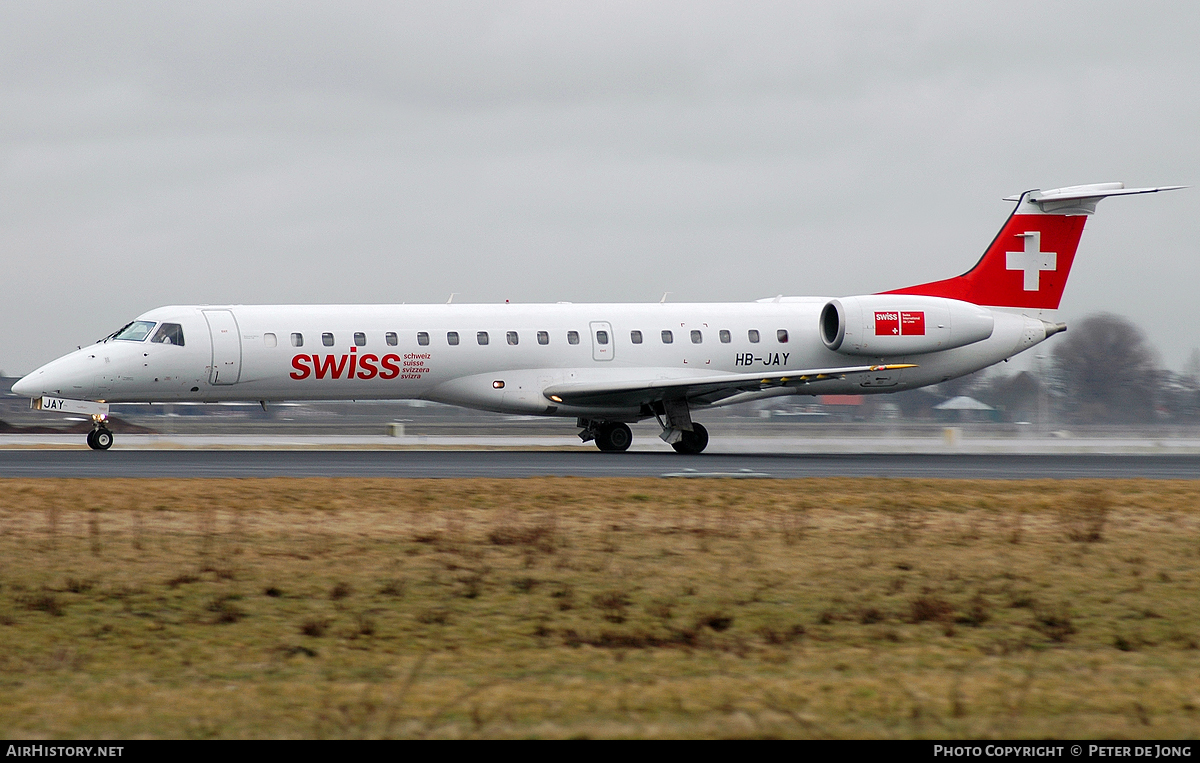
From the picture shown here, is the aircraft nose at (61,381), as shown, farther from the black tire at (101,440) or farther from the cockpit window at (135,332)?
the black tire at (101,440)

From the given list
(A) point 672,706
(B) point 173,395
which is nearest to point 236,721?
(A) point 672,706

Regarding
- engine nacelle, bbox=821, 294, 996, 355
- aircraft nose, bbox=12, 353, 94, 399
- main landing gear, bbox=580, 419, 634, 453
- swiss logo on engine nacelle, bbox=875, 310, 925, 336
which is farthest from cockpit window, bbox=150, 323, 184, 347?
swiss logo on engine nacelle, bbox=875, 310, 925, 336

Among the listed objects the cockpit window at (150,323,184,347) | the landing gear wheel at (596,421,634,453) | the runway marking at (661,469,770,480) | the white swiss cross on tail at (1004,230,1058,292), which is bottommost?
the runway marking at (661,469,770,480)

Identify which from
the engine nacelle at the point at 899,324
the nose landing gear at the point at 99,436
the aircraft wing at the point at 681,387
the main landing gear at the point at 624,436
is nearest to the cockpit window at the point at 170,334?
the nose landing gear at the point at 99,436

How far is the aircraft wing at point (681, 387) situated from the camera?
1121 inches

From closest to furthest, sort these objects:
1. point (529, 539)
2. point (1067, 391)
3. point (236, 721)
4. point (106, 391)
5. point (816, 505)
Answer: point (236, 721), point (529, 539), point (816, 505), point (106, 391), point (1067, 391)

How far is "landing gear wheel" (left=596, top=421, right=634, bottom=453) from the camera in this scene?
31.0m

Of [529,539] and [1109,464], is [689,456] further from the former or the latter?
[529,539]

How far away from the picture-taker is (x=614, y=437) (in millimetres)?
30984

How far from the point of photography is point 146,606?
9.97m

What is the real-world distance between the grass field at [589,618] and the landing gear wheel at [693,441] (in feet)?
43.4

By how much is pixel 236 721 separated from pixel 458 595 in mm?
3805

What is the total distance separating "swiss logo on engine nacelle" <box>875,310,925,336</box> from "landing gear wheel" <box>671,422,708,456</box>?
5262mm

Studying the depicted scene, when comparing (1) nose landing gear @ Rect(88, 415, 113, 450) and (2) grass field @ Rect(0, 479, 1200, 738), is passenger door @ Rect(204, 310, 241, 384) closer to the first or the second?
(1) nose landing gear @ Rect(88, 415, 113, 450)
